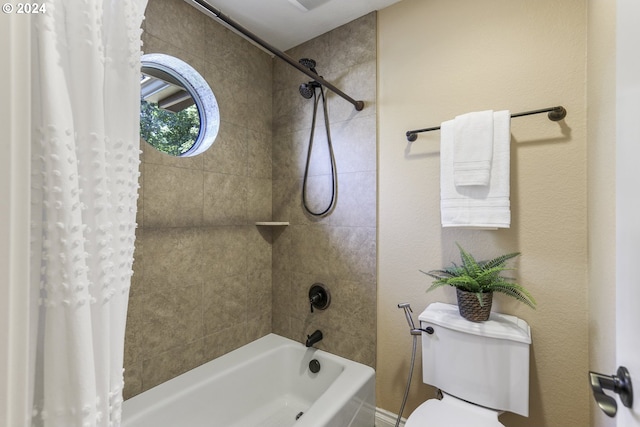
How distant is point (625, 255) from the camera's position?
52 centimetres

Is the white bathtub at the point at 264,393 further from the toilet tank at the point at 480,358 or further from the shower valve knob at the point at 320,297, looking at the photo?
the toilet tank at the point at 480,358

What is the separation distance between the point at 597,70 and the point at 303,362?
211 centimetres

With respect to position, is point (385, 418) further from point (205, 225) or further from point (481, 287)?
point (205, 225)

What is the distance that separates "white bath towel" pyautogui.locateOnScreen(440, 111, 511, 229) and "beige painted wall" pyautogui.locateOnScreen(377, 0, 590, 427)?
0.44ft

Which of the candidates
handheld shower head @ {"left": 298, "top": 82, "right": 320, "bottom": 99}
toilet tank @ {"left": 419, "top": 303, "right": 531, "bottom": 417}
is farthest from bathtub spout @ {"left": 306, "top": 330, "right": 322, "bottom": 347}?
handheld shower head @ {"left": 298, "top": 82, "right": 320, "bottom": 99}

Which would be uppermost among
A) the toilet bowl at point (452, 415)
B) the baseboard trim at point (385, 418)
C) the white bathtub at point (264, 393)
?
the toilet bowl at point (452, 415)

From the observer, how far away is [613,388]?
532mm

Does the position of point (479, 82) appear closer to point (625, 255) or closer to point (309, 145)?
point (309, 145)

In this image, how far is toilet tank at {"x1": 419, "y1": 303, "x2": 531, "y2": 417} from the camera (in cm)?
115

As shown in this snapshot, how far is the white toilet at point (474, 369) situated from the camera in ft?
3.75

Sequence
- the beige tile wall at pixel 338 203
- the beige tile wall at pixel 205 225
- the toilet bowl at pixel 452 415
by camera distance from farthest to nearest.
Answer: the beige tile wall at pixel 338 203 < the beige tile wall at pixel 205 225 < the toilet bowl at pixel 452 415

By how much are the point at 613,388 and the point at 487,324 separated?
0.74 metres

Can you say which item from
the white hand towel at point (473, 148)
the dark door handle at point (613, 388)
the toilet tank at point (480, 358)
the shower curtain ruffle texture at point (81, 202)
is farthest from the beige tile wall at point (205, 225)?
the dark door handle at point (613, 388)

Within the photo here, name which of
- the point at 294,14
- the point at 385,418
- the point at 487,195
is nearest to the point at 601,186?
the point at 487,195
